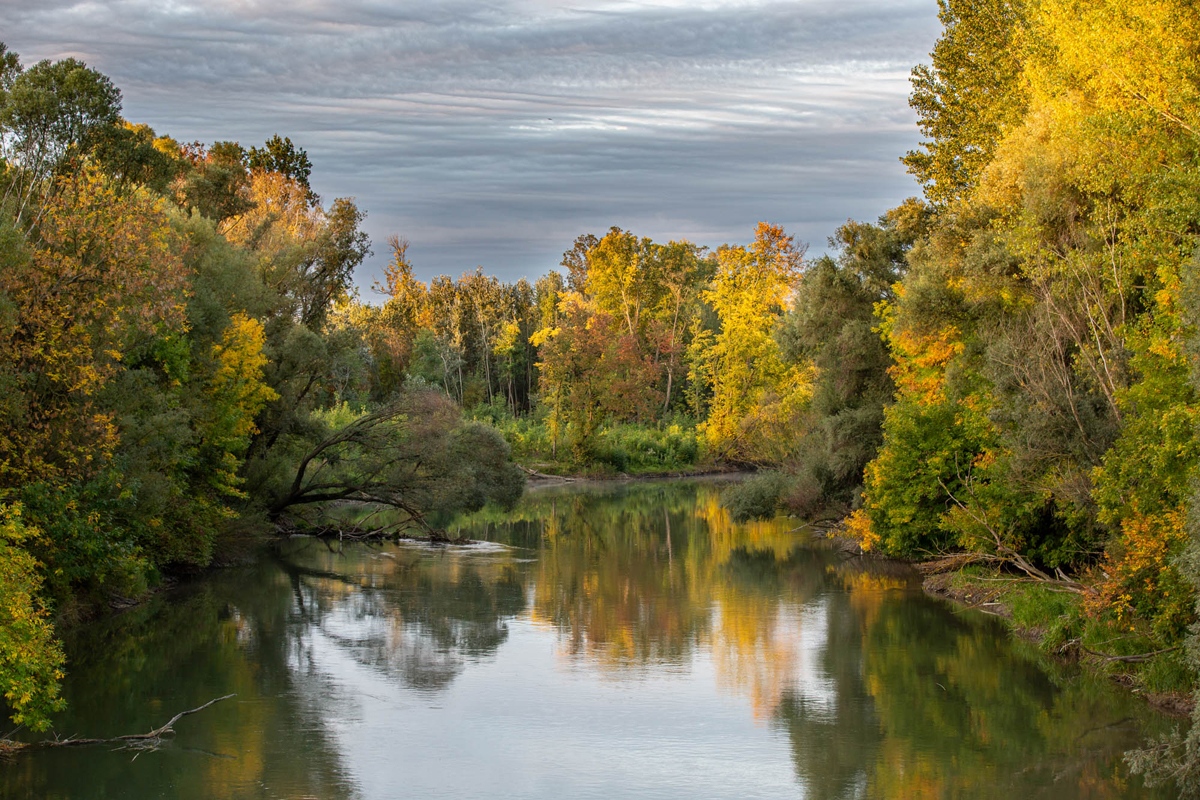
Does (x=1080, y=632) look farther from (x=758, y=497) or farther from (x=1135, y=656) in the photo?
(x=758, y=497)

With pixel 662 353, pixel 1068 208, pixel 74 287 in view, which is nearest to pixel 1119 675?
pixel 1068 208

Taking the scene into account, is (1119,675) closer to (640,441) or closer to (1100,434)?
(1100,434)

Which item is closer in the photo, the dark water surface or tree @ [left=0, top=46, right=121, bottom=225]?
the dark water surface

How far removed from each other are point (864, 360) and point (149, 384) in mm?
20844

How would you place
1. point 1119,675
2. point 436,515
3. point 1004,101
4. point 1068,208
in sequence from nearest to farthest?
point 1119,675, point 1068,208, point 1004,101, point 436,515

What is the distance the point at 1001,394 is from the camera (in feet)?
77.5

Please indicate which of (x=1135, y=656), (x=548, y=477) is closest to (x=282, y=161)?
(x=548, y=477)

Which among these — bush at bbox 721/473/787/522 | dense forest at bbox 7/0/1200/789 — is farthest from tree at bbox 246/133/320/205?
bush at bbox 721/473/787/522

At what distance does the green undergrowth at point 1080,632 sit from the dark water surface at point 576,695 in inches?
15.8

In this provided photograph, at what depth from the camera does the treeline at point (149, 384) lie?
19.1 m

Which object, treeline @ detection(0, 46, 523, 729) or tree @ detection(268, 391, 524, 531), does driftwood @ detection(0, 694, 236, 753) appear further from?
tree @ detection(268, 391, 524, 531)

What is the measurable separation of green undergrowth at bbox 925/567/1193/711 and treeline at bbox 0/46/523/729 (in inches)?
579

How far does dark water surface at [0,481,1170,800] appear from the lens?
14.5 metres

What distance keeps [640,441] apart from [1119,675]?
55.4 meters
